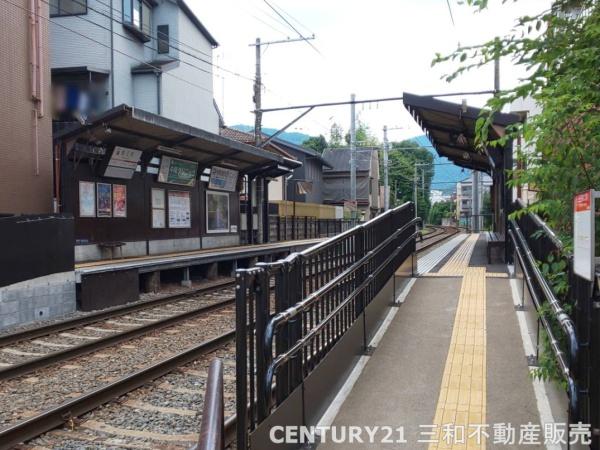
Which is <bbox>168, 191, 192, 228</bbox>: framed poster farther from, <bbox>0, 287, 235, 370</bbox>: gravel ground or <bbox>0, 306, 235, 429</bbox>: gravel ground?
<bbox>0, 306, 235, 429</bbox>: gravel ground

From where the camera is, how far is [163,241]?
16.7 meters

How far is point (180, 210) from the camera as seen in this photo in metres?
17.6

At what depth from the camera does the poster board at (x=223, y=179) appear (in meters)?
19.3

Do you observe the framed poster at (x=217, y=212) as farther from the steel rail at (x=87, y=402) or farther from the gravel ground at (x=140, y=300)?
the steel rail at (x=87, y=402)

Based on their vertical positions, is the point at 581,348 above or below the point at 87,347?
above

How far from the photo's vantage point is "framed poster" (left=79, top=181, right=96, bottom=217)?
44.7ft

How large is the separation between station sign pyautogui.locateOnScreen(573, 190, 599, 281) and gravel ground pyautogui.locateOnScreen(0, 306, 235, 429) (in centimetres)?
485

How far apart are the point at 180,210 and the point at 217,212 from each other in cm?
267

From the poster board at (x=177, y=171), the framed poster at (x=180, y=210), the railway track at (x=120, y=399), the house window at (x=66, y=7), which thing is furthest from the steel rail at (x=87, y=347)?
the house window at (x=66, y=7)

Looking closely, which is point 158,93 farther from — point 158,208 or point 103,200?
point 103,200

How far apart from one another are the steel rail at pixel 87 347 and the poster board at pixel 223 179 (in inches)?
369

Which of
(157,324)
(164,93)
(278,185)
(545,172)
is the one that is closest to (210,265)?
(157,324)

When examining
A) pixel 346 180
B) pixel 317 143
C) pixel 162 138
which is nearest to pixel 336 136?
pixel 317 143

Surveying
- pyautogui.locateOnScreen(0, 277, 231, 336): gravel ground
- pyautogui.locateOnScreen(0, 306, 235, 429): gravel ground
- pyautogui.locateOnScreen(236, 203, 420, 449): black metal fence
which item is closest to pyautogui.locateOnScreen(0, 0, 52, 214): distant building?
pyautogui.locateOnScreen(0, 277, 231, 336): gravel ground
